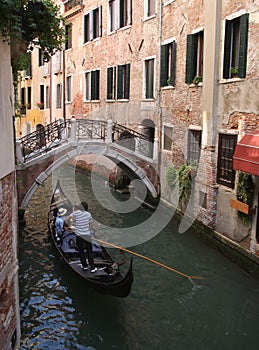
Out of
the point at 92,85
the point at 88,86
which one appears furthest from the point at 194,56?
the point at 88,86

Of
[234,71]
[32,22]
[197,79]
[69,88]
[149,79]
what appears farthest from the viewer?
[69,88]

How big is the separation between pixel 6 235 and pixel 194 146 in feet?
17.7

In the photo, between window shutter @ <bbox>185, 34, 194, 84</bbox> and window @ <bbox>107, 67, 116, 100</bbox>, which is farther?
window @ <bbox>107, 67, 116, 100</bbox>

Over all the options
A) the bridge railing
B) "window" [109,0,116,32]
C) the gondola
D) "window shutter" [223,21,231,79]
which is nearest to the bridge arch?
the bridge railing

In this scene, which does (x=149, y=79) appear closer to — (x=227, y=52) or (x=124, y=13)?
(x=124, y=13)

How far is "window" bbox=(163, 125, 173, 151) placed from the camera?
9.83 metres

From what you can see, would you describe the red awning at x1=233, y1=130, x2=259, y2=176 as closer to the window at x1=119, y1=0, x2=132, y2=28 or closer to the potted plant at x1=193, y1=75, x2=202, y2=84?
the potted plant at x1=193, y1=75, x2=202, y2=84

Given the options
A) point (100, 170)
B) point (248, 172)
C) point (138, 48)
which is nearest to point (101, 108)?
point (100, 170)

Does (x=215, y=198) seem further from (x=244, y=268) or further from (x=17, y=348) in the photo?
(x=17, y=348)

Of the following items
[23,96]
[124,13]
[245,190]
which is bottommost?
[245,190]

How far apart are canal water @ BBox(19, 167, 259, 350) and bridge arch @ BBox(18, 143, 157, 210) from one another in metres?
1.44

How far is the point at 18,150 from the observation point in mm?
8930

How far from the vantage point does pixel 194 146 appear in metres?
8.63

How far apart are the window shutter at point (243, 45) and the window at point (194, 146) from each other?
1880 millimetres
